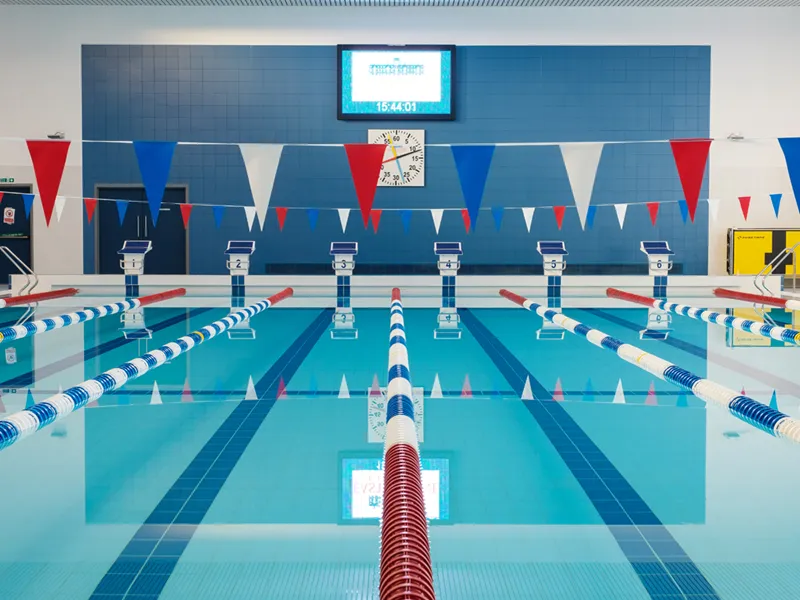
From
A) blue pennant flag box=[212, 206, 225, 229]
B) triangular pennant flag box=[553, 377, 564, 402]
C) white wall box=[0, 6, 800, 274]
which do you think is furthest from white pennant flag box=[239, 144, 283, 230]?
white wall box=[0, 6, 800, 274]

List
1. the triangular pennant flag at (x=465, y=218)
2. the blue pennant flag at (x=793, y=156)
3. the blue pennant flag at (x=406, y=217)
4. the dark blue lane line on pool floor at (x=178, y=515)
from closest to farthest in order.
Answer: the dark blue lane line on pool floor at (x=178, y=515)
the blue pennant flag at (x=793, y=156)
the blue pennant flag at (x=406, y=217)
the triangular pennant flag at (x=465, y=218)

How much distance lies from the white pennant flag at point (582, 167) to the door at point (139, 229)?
8.07m

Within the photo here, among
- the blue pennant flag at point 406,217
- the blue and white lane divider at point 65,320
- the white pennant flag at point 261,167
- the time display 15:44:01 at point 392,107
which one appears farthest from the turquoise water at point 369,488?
the time display 15:44:01 at point 392,107

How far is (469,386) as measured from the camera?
14.5ft

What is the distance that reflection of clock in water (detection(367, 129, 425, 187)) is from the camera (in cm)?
1202

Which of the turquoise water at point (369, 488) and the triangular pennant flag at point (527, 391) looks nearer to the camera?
the turquoise water at point (369, 488)

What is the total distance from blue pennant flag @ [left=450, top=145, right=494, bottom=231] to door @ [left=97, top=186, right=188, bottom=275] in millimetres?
7923

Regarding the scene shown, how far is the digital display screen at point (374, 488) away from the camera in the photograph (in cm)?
238

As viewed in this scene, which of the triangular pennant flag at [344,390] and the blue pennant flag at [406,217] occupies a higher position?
the blue pennant flag at [406,217]

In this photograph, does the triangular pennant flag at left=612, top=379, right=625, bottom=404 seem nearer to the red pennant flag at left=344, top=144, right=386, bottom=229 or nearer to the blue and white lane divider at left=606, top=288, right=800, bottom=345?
the red pennant flag at left=344, top=144, right=386, bottom=229

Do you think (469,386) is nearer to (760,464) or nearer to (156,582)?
(760,464)

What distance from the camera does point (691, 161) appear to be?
16.5 ft

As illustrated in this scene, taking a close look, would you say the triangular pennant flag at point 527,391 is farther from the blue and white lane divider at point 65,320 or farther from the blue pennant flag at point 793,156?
the blue and white lane divider at point 65,320

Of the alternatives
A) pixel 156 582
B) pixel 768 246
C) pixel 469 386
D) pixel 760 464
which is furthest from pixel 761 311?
pixel 156 582
